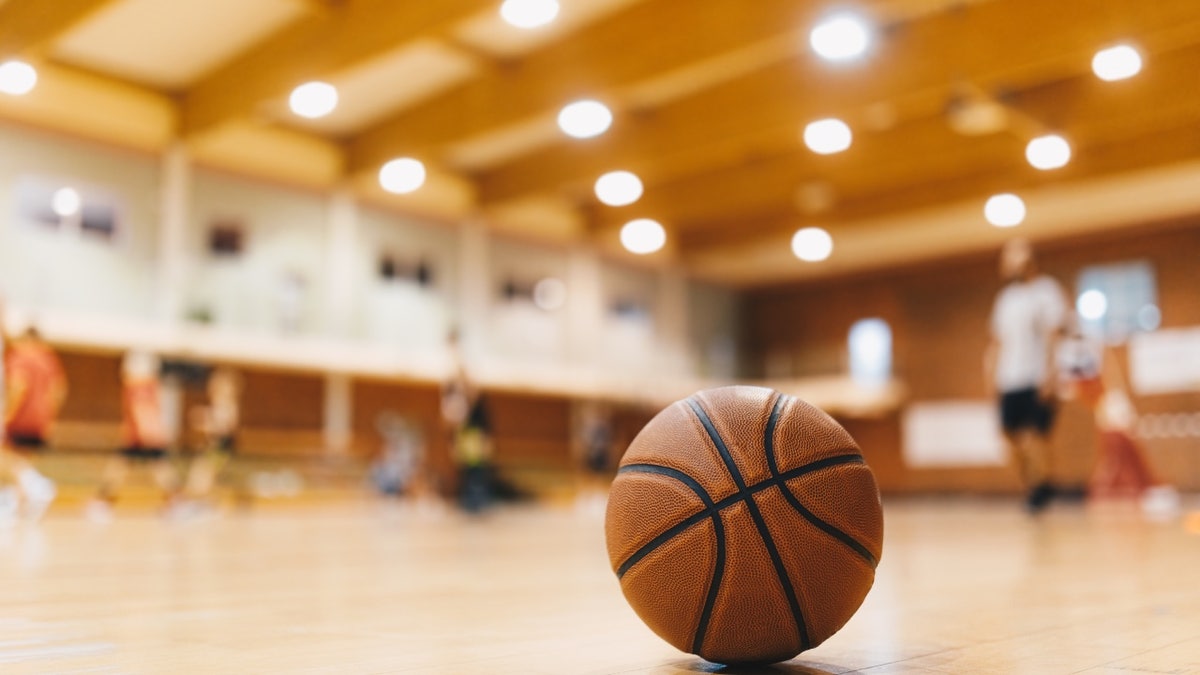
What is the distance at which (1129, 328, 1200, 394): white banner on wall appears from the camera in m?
19.4

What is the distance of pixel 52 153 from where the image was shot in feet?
49.0

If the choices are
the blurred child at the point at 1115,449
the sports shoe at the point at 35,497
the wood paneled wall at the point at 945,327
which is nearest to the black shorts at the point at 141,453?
the sports shoe at the point at 35,497

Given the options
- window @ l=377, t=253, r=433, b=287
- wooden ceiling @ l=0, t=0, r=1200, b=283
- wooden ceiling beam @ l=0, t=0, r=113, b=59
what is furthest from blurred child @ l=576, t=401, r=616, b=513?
wooden ceiling beam @ l=0, t=0, r=113, b=59

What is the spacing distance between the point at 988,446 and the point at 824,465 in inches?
863

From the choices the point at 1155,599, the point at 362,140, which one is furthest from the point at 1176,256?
the point at 1155,599

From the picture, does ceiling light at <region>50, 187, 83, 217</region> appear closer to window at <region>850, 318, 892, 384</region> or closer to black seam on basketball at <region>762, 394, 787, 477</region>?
black seam on basketball at <region>762, 394, 787, 477</region>

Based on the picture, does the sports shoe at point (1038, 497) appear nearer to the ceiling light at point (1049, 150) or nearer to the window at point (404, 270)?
the ceiling light at point (1049, 150)

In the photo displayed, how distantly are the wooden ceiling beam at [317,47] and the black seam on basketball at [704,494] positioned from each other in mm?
9078

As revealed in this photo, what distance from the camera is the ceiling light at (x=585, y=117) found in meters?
13.0

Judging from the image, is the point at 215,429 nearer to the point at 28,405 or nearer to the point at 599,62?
the point at 28,405

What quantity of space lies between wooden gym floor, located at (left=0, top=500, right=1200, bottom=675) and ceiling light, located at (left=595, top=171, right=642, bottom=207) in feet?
38.1

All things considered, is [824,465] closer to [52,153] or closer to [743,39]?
[743,39]

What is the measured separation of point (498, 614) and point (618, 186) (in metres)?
14.8

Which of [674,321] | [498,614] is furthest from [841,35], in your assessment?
[674,321]
